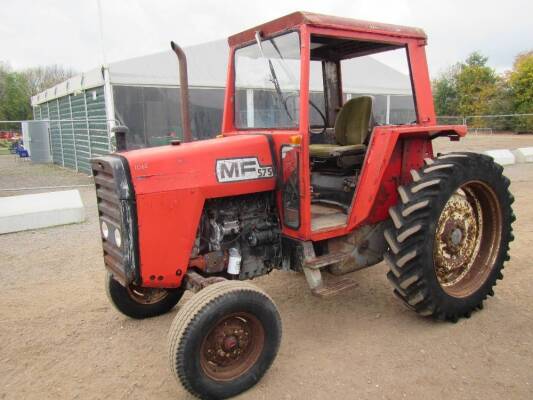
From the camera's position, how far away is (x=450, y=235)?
3.62 meters

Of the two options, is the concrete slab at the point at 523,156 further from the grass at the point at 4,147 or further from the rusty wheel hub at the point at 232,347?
the grass at the point at 4,147

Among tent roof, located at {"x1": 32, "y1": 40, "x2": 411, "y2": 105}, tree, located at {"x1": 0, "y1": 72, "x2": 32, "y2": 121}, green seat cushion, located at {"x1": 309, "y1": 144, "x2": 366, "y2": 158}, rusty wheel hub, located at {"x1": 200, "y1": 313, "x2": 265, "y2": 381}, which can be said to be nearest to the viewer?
rusty wheel hub, located at {"x1": 200, "y1": 313, "x2": 265, "y2": 381}

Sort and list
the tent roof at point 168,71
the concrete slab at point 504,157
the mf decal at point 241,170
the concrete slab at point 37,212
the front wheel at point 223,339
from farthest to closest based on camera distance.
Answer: the concrete slab at point 504,157 < the tent roof at point 168,71 < the concrete slab at point 37,212 < the mf decal at point 241,170 < the front wheel at point 223,339

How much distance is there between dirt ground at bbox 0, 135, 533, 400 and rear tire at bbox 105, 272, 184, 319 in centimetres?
9

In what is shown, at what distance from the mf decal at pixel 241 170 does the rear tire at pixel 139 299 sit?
1294 millimetres

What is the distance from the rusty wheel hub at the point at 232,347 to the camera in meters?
2.71

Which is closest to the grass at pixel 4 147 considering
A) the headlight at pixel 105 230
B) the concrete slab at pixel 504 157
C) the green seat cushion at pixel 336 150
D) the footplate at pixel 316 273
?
the concrete slab at pixel 504 157

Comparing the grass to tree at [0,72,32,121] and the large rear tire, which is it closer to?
tree at [0,72,32,121]

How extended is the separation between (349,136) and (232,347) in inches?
88.9

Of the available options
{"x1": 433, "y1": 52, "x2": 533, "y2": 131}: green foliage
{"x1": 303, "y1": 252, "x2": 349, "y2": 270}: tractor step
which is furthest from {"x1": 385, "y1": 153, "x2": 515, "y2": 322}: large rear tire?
{"x1": 433, "y1": 52, "x2": 533, "y2": 131}: green foliage

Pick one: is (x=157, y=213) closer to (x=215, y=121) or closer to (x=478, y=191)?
(x=478, y=191)

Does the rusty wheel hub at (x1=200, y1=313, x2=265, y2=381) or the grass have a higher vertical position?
the grass

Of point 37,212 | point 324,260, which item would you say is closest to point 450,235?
Answer: point 324,260

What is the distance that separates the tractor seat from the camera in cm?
379
